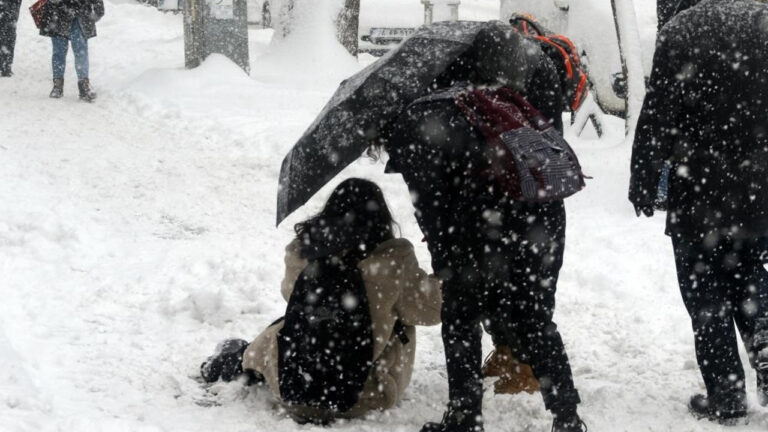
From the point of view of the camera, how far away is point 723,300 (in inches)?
154

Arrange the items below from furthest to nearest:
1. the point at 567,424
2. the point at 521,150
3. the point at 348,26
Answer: the point at 348,26
the point at 567,424
the point at 521,150

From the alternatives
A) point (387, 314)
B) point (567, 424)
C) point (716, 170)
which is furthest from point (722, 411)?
point (387, 314)

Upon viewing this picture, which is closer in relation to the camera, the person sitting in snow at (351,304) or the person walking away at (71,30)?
the person sitting in snow at (351,304)

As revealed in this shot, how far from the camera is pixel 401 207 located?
23.6 ft

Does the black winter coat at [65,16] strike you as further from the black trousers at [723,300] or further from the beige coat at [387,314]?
the black trousers at [723,300]

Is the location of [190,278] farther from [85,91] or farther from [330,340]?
[85,91]

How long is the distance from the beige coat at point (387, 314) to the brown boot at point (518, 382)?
0.48m

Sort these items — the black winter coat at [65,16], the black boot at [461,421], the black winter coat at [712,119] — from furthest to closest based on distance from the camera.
Answer: the black winter coat at [65,16]
the black winter coat at [712,119]
the black boot at [461,421]

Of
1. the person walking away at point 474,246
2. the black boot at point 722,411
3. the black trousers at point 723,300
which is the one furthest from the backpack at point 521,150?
the black boot at point 722,411

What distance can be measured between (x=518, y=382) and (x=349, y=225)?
109 centimetres

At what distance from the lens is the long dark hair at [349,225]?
3.75 m

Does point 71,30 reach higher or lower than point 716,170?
lower

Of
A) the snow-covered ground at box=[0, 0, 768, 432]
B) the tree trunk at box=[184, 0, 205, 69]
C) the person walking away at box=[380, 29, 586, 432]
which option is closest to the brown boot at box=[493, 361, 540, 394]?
the snow-covered ground at box=[0, 0, 768, 432]

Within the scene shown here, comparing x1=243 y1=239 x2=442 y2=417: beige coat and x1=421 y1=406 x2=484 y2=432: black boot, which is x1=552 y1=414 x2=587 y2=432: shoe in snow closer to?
x1=421 y1=406 x2=484 y2=432: black boot
